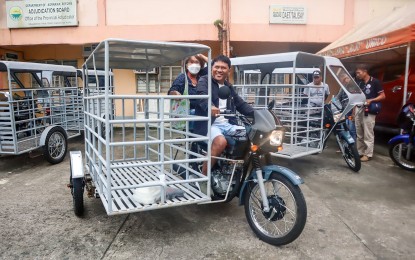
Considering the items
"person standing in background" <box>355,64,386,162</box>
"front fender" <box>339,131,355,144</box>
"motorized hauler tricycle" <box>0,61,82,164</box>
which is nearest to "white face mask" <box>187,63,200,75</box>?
"front fender" <box>339,131,355,144</box>

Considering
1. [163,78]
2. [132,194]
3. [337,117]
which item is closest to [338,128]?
[337,117]

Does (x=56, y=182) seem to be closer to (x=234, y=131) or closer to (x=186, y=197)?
(x=186, y=197)

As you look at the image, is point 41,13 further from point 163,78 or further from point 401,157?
point 401,157

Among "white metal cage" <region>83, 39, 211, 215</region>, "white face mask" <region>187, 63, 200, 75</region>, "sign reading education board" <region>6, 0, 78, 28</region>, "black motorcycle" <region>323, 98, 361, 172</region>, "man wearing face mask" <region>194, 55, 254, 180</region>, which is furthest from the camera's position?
"sign reading education board" <region>6, 0, 78, 28</region>

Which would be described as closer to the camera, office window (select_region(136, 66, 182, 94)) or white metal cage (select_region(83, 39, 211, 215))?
white metal cage (select_region(83, 39, 211, 215))

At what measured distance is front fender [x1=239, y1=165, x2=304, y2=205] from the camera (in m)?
2.71

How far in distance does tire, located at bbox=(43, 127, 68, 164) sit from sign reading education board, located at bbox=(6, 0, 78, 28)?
17.1 feet

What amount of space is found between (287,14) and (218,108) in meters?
7.31

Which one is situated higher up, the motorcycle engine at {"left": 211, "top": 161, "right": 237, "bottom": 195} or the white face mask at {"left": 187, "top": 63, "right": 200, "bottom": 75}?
the white face mask at {"left": 187, "top": 63, "right": 200, "bottom": 75}

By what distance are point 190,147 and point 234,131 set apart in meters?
0.83

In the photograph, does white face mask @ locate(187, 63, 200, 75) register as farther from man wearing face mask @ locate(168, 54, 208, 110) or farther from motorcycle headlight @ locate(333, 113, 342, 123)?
motorcycle headlight @ locate(333, 113, 342, 123)

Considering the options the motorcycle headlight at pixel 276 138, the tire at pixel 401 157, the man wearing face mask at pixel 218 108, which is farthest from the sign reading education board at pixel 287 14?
the motorcycle headlight at pixel 276 138

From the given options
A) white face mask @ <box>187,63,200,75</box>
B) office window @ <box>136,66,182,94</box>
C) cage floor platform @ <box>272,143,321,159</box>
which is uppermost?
office window @ <box>136,66,182,94</box>

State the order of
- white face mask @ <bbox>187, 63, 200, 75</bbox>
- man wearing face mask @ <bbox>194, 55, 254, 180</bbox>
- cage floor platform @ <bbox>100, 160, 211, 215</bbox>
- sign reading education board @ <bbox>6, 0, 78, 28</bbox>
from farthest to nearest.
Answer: sign reading education board @ <bbox>6, 0, 78, 28</bbox> < white face mask @ <bbox>187, 63, 200, 75</bbox> < man wearing face mask @ <bbox>194, 55, 254, 180</bbox> < cage floor platform @ <bbox>100, 160, 211, 215</bbox>
